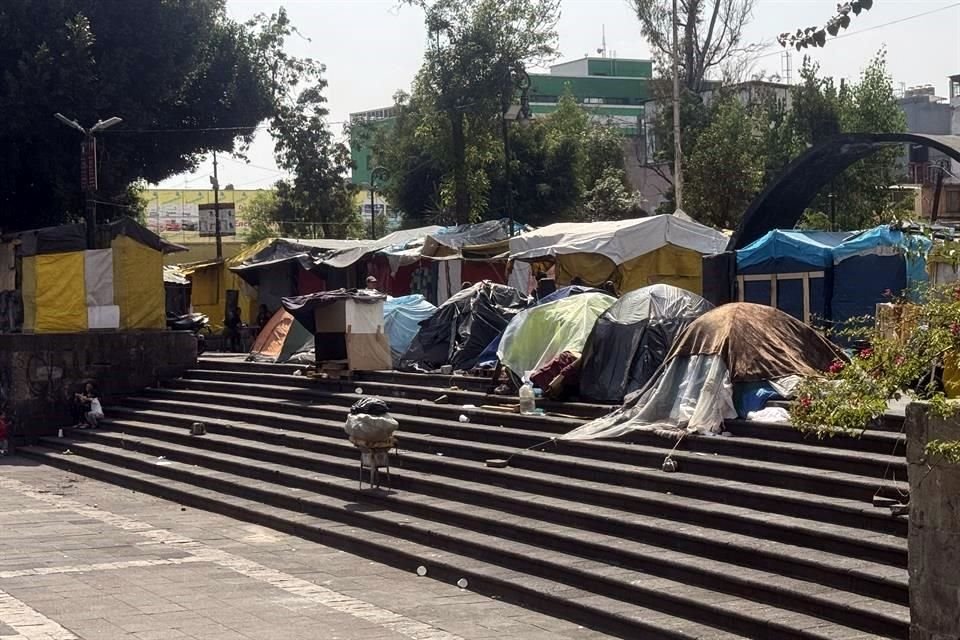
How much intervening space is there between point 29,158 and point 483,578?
18.4 m

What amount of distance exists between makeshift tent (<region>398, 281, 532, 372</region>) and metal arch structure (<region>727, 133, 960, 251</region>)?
3436 mm

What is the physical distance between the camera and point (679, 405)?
12.4m

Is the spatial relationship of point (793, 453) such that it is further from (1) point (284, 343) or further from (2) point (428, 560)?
(1) point (284, 343)

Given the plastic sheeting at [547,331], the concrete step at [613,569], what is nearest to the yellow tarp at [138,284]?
the concrete step at [613,569]

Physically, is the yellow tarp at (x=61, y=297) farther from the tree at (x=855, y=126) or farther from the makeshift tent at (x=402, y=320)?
the tree at (x=855, y=126)

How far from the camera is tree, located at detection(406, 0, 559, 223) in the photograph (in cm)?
3238

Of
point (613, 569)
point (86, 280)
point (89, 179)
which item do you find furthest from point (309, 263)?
point (613, 569)

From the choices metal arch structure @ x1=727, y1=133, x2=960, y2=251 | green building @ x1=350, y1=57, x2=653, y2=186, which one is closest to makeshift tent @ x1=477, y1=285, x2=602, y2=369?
metal arch structure @ x1=727, y1=133, x2=960, y2=251

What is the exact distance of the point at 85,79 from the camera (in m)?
24.6

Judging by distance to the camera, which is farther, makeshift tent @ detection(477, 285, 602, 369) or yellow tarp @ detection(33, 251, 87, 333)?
yellow tarp @ detection(33, 251, 87, 333)

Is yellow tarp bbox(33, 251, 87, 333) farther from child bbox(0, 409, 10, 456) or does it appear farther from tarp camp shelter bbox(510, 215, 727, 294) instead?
tarp camp shelter bbox(510, 215, 727, 294)

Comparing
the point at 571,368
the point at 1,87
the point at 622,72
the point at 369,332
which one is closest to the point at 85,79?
the point at 1,87

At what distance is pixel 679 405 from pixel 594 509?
172 centimetres

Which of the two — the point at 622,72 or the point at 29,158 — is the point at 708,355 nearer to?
the point at 29,158
